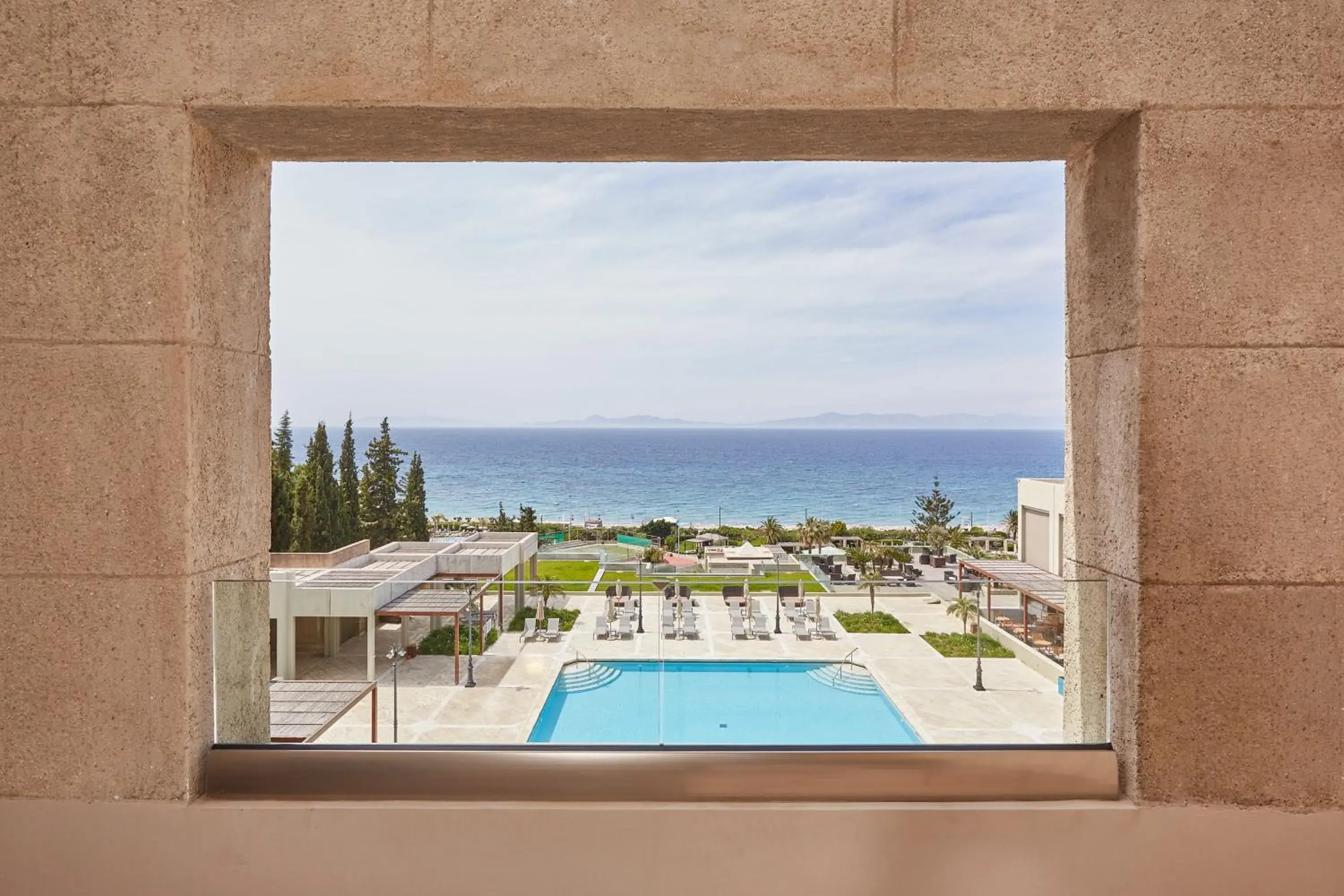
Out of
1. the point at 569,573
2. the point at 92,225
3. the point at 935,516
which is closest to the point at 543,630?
the point at 569,573

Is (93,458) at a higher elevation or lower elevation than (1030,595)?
higher

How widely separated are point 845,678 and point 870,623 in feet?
0.66

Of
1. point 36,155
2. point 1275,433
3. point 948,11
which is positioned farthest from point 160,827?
point 1275,433

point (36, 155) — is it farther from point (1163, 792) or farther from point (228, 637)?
point (1163, 792)

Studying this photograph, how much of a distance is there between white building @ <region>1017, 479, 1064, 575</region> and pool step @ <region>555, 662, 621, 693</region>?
5.06 feet

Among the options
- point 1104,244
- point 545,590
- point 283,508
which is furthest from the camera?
point 283,508

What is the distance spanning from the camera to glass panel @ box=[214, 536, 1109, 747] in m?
1.99

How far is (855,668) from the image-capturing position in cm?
214

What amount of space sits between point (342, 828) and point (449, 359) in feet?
289

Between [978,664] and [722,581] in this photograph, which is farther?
[722,581]

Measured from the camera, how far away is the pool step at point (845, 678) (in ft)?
6.86

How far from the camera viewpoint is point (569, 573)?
2.18 metres

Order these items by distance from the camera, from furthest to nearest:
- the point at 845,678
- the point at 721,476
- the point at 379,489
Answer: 1. the point at 721,476
2. the point at 379,489
3. the point at 845,678

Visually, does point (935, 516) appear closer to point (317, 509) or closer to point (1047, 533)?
point (317, 509)
